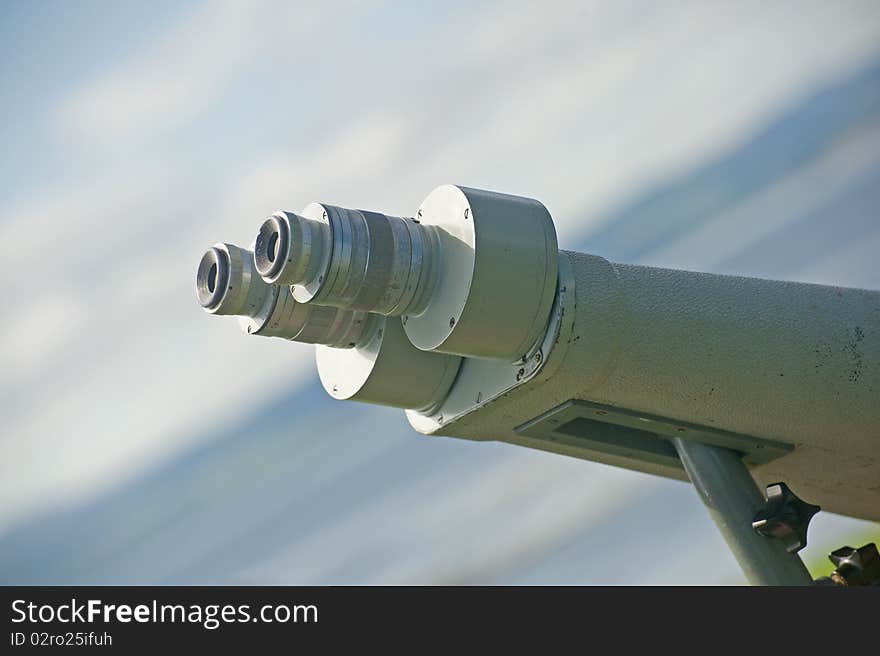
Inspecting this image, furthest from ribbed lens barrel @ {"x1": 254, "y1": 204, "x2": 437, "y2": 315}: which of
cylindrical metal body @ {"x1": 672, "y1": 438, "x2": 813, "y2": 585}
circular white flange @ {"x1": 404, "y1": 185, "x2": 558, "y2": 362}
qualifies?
cylindrical metal body @ {"x1": 672, "y1": 438, "x2": 813, "y2": 585}

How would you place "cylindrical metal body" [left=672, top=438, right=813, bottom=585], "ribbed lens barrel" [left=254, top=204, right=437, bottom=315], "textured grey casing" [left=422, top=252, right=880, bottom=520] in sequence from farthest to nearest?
"cylindrical metal body" [left=672, top=438, right=813, bottom=585] → "textured grey casing" [left=422, top=252, right=880, bottom=520] → "ribbed lens barrel" [left=254, top=204, right=437, bottom=315]

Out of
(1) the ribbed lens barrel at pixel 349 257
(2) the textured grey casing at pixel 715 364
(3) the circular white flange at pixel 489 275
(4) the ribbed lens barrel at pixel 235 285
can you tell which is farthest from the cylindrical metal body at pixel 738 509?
(4) the ribbed lens barrel at pixel 235 285

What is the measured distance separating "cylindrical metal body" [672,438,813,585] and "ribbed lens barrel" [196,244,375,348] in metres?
0.80

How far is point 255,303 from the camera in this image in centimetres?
306

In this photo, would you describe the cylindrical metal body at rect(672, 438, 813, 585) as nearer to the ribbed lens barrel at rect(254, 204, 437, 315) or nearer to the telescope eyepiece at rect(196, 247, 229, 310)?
the ribbed lens barrel at rect(254, 204, 437, 315)

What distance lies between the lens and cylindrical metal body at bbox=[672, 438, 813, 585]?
10.0 feet

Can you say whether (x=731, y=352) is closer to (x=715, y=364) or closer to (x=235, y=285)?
(x=715, y=364)

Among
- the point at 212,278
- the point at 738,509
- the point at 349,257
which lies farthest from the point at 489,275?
the point at 738,509

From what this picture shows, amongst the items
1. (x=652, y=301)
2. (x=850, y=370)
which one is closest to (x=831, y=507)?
(x=850, y=370)

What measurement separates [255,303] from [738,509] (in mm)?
1111

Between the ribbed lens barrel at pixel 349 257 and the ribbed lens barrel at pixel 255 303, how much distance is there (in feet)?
0.59
